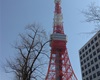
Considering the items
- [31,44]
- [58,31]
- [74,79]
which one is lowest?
[31,44]

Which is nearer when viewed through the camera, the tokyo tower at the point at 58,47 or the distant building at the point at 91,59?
the distant building at the point at 91,59

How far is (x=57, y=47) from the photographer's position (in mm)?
53875

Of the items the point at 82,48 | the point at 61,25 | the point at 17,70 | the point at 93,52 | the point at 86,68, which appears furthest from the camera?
the point at 61,25

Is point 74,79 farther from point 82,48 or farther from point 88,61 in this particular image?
point 82,48

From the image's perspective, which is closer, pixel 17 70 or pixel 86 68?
pixel 17 70

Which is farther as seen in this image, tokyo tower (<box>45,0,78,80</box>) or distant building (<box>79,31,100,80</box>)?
tokyo tower (<box>45,0,78,80</box>)

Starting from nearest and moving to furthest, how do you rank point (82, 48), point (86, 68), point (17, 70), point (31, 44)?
1. point (31, 44)
2. point (17, 70)
3. point (86, 68)
4. point (82, 48)

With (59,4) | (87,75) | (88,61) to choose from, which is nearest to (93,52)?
(88,61)

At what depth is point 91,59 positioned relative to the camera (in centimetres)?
4391

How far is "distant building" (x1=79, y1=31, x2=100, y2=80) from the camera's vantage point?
40.7m

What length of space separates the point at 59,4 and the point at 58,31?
327 inches

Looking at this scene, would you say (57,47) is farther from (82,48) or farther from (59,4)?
(59,4)

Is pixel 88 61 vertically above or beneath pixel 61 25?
beneath

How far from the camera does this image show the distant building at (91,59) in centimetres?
4067
